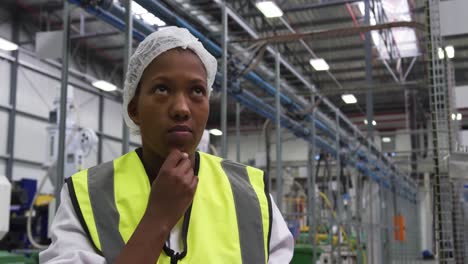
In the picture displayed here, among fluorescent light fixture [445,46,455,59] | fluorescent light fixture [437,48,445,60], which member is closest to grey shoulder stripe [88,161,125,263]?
fluorescent light fixture [437,48,445,60]

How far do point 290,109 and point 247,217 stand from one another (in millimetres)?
6990

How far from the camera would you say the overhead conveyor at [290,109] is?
4.53 meters

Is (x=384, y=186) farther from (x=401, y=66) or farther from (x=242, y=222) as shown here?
(x=242, y=222)

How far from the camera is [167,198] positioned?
2.56 feet

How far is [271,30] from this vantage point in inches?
317

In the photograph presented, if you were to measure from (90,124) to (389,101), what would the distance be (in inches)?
322

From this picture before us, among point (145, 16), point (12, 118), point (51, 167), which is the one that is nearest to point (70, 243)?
point (145, 16)

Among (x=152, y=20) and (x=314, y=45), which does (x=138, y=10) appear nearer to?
(x=152, y=20)

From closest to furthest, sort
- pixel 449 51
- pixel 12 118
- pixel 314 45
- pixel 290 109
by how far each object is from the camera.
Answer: pixel 449 51 → pixel 290 109 → pixel 314 45 → pixel 12 118

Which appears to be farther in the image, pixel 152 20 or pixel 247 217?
pixel 152 20

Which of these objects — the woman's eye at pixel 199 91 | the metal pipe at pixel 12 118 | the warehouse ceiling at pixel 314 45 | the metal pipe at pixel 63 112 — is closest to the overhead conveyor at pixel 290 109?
the warehouse ceiling at pixel 314 45

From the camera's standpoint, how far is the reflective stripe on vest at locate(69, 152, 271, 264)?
846mm

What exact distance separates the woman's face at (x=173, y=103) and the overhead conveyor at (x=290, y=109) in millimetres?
3092

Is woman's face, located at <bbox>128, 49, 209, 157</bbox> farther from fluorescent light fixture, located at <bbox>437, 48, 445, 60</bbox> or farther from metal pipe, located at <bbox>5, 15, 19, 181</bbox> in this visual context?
metal pipe, located at <bbox>5, 15, 19, 181</bbox>
